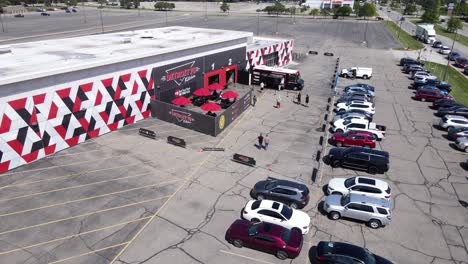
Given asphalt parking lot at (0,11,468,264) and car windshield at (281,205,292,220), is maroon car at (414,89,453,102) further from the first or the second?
car windshield at (281,205,292,220)

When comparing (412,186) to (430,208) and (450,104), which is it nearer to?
(430,208)

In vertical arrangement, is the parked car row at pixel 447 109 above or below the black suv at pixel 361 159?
above

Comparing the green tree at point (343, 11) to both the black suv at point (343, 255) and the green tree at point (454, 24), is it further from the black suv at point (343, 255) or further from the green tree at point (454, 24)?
the black suv at point (343, 255)

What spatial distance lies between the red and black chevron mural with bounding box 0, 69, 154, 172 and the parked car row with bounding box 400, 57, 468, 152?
1203 inches

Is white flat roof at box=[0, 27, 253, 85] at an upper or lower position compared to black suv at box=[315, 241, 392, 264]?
upper

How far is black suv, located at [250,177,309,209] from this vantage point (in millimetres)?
21328

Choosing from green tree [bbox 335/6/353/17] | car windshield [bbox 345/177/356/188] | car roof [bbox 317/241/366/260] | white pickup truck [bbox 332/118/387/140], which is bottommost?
car roof [bbox 317/241/366/260]

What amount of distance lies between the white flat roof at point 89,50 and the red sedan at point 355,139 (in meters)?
19.7

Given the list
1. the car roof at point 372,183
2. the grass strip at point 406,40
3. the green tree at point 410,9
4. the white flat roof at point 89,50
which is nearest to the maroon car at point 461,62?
the grass strip at point 406,40

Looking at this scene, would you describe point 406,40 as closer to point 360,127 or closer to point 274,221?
point 360,127

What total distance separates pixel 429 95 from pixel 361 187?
27.9m

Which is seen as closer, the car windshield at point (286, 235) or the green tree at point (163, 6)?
the car windshield at point (286, 235)

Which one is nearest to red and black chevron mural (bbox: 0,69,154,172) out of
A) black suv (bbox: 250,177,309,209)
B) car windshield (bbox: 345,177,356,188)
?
black suv (bbox: 250,177,309,209)

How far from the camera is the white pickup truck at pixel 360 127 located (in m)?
31.8
